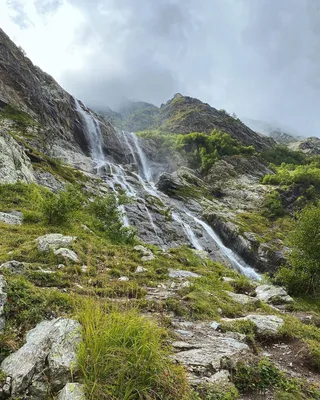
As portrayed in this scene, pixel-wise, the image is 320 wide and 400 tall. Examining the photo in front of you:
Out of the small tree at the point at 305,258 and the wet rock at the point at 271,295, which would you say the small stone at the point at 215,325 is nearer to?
the wet rock at the point at 271,295

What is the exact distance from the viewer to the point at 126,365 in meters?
3.12

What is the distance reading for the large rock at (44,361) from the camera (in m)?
3.35

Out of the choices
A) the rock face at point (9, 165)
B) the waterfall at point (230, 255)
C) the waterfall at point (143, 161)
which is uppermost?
the waterfall at point (143, 161)

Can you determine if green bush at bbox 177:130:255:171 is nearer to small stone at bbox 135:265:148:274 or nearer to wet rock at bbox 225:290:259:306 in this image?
small stone at bbox 135:265:148:274

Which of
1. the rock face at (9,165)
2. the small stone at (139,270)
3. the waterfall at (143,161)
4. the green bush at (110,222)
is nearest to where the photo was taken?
the small stone at (139,270)

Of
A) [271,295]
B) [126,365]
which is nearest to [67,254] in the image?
[126,365]

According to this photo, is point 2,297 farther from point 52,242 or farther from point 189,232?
point 189,232

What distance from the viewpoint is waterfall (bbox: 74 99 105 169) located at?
69400 mm

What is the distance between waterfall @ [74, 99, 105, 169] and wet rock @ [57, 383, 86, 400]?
64.6 meters

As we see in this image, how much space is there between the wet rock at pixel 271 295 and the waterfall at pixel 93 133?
56976 mm

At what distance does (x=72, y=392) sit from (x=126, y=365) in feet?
2.09

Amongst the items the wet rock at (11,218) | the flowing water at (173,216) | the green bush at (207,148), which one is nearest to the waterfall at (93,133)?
the flowing water at (173,216)

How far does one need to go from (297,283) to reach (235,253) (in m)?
22.4

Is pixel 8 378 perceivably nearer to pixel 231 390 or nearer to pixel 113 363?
pixel 113 363
